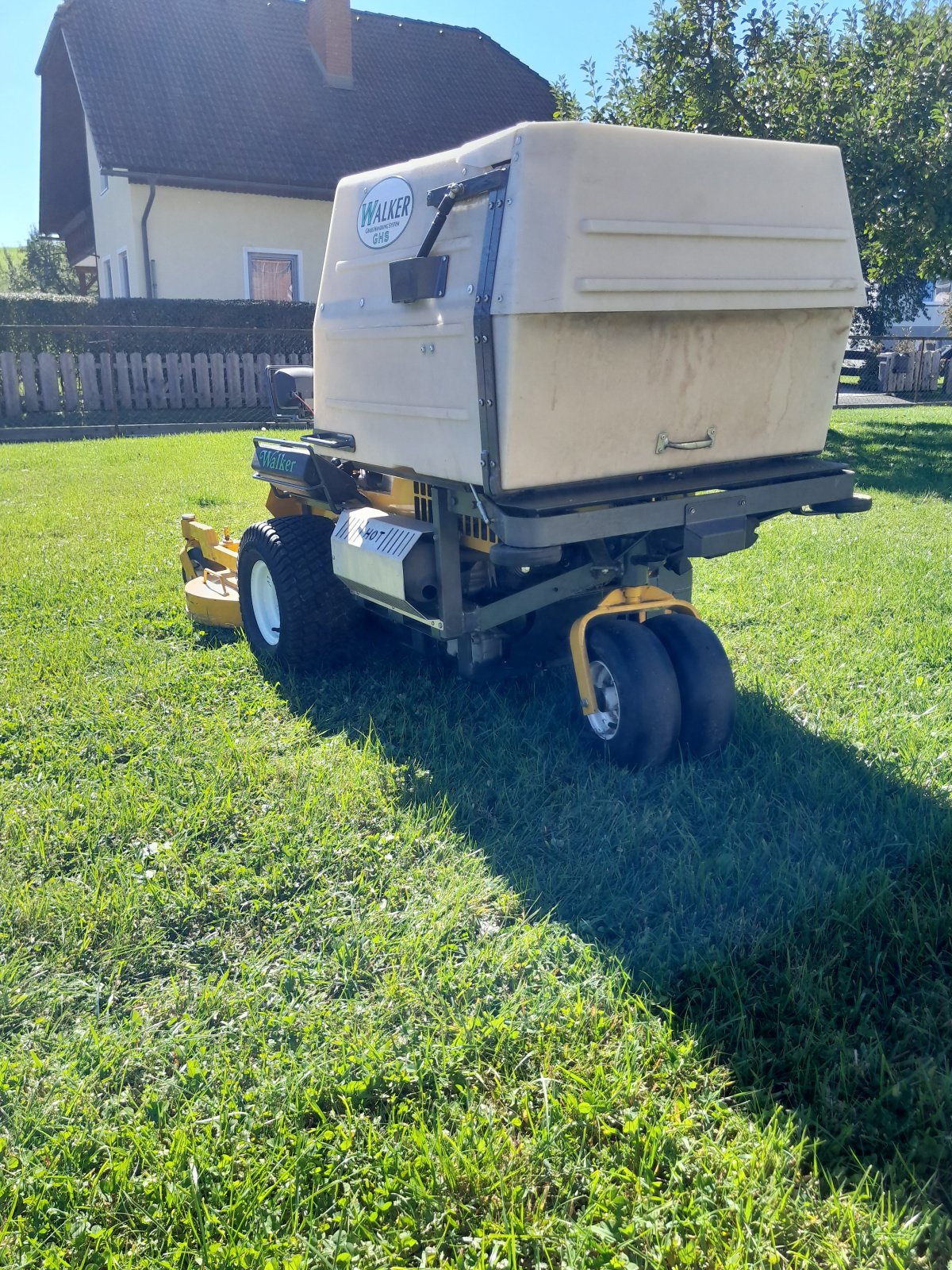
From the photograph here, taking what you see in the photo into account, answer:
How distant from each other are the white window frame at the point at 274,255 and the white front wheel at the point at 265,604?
16574mm

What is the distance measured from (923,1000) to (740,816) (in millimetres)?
904

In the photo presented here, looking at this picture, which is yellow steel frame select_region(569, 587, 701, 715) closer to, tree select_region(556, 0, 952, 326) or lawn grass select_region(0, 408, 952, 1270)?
lawn grass select_region(0, 408, 952, 1270)

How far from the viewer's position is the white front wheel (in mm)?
5023

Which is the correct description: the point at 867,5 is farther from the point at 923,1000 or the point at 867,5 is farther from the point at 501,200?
the point at 923,1000

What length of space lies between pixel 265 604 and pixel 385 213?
2.02 meters

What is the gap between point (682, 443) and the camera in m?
3.63

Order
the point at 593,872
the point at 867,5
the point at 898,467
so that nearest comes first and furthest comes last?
Answer: the point at 593,872, the point at 898,467, the point at 867,5

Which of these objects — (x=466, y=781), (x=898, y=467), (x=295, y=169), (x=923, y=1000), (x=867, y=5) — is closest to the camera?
(x=923, y=1000)

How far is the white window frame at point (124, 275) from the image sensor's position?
20047 mm

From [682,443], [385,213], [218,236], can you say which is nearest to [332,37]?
[218,236]

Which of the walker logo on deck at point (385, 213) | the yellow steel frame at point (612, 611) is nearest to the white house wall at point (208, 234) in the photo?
the walker logo on deck at point (385, 213)

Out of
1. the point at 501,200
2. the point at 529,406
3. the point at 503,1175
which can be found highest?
the point at 501,200

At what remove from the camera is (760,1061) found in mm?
2332

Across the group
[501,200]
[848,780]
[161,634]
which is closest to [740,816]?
[848,780]
